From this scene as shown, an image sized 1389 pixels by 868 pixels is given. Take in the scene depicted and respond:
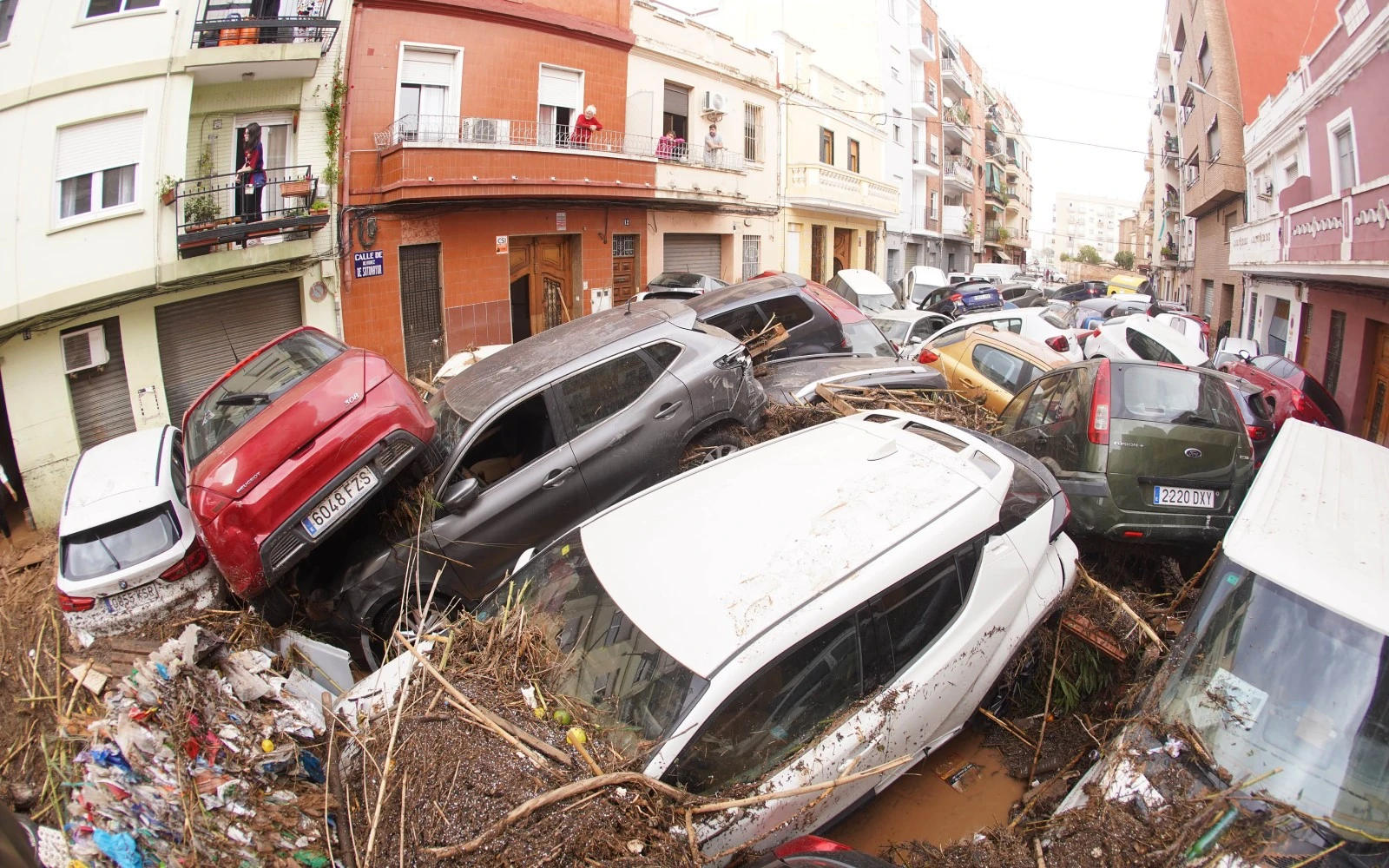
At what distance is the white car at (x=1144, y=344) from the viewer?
10.4m

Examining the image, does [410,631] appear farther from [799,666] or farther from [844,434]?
[844,434]

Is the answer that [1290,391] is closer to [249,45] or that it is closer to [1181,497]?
[1181,497]

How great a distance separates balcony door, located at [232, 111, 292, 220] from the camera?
11500mm

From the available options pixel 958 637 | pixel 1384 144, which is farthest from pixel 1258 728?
pixel 1384 144

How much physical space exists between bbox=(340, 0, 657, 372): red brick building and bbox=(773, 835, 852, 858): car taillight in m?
12.1

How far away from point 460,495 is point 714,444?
77.2 inches

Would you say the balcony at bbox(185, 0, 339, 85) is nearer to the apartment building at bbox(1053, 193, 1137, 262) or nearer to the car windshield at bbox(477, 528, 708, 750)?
the car windshield at bbox(477, 528, 708, 750)

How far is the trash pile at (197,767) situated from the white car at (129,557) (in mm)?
972

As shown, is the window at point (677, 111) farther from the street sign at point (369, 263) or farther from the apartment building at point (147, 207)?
the street sign at point (369, 263)

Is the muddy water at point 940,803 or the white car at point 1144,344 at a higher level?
the white car at point 1144,344

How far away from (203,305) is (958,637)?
464 inches

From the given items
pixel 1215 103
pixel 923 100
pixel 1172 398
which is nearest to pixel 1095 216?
pixel 923 100

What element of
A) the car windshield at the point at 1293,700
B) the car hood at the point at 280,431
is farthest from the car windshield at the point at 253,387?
the car windshield at the point at 1293,700

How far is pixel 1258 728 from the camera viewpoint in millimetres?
2654
